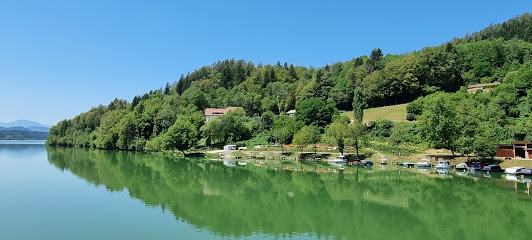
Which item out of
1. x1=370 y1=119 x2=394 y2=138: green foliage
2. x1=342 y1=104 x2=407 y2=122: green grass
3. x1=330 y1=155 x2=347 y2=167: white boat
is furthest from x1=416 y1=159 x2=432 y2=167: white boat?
x1=342 y1=104 x2=407 y2=122: green grass

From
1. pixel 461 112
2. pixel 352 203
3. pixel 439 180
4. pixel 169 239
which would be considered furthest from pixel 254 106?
pixel 169 239

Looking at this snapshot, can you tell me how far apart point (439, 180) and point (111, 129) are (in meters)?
85.5

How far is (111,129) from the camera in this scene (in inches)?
3588

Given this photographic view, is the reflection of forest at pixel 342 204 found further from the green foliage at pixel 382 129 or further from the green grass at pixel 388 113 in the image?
the green grass at pixel 388 113

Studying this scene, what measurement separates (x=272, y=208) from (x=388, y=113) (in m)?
56.0

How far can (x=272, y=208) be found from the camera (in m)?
20.8

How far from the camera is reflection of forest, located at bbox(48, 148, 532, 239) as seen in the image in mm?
16234

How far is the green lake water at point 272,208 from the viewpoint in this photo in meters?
15.9

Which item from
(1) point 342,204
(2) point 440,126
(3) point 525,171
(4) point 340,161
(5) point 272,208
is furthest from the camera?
(4) point 340,161

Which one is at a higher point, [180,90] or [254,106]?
[180,90]

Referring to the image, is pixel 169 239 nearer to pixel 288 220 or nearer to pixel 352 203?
pixel 288 220

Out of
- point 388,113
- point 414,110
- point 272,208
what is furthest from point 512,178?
point 388,113

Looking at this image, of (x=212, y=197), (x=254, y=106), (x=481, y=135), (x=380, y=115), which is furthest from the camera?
(x=254, y=106)

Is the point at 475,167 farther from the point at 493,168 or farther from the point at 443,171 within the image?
the point at 443,171
